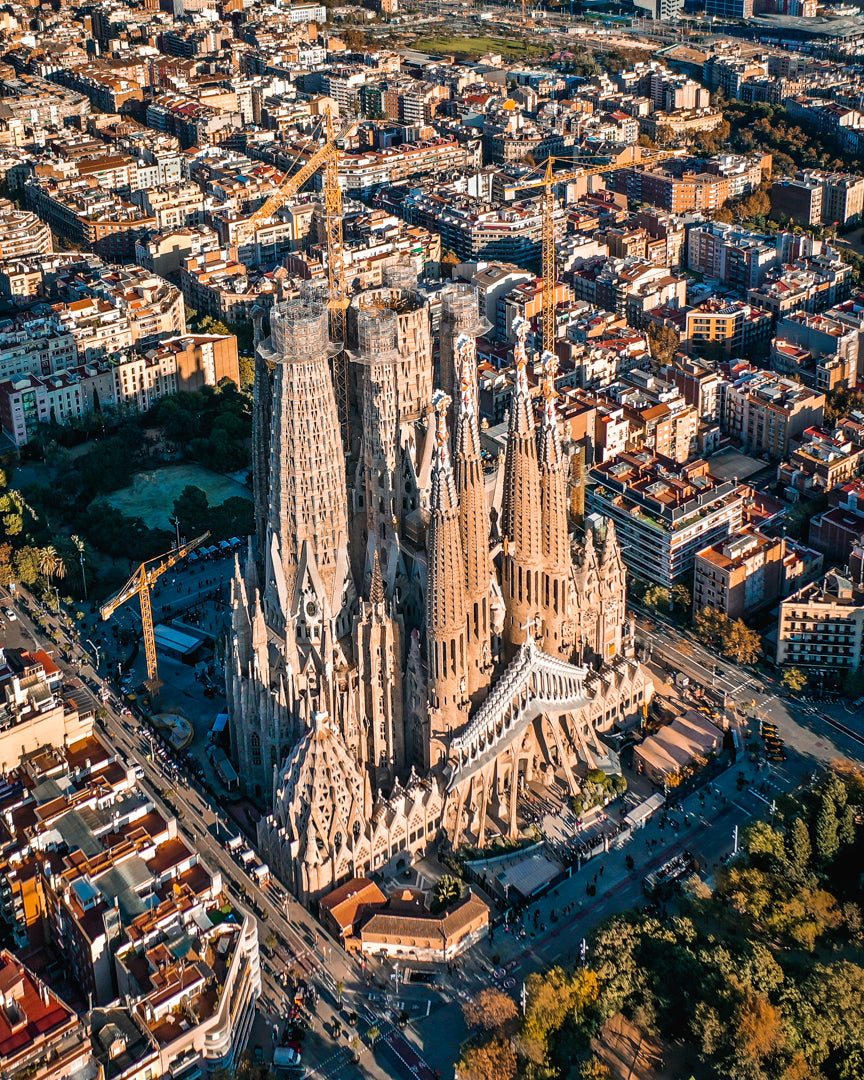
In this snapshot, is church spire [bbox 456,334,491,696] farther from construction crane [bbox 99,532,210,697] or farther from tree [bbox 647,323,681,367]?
tree [bbox 647,323,681,367]

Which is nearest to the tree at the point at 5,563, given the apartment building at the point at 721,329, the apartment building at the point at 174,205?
the apartment building at the point at 721,329

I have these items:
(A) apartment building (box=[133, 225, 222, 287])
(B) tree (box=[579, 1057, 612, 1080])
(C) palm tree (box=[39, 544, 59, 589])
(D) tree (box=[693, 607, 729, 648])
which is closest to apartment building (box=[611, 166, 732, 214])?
(A) apartment building (box=[133, 225, 222, 287])

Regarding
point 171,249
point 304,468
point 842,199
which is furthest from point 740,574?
point 842,199

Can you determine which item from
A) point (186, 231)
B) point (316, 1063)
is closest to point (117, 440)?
point (186, 231)

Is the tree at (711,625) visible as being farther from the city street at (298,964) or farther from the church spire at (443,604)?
Answer: the city street at (298,964)

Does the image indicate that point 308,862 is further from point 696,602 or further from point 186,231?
point 186,231

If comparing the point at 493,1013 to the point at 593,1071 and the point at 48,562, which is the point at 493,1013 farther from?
the point at 48,562
